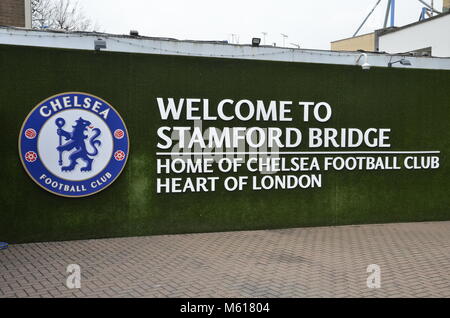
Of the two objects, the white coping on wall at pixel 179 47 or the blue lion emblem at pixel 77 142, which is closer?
the blue lion emblem at pixel 77 142

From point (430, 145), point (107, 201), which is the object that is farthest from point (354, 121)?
point (107, 201)

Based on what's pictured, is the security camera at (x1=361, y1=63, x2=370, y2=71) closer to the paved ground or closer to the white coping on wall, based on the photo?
the paved ground

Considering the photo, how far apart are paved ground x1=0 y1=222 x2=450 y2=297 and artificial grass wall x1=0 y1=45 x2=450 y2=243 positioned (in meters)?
0.39

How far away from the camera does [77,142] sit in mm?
8227

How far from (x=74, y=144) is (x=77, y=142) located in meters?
0.06

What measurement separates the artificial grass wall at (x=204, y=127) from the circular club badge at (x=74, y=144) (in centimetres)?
14

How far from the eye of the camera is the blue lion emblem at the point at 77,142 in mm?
8141

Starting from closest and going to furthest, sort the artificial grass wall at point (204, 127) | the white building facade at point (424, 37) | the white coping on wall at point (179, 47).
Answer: the artificial grass wall at point (204, 127)
the white coping on wall at point (179, 47)
the white building facade at point (424, 37)

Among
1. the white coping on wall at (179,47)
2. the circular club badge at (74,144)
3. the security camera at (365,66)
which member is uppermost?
the white coping on wall at (179,47)

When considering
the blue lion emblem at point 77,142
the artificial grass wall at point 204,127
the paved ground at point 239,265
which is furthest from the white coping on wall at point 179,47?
the paved ground at point 239,265

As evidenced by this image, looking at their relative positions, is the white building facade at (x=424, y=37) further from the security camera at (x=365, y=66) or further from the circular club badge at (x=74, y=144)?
the circular club badge at (x=74, y=144)
